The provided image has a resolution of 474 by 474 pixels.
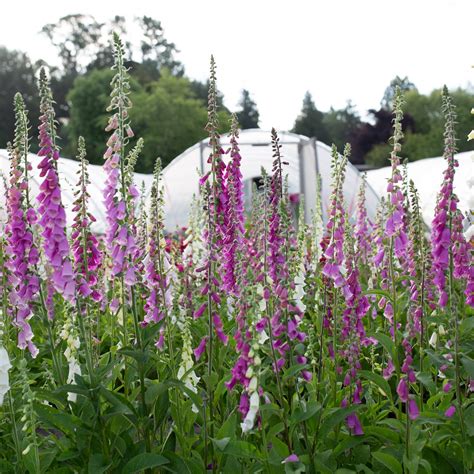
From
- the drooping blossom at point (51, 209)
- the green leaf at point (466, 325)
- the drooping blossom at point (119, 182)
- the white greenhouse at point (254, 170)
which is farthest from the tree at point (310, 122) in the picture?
the drooping blossom at point (51, 209)

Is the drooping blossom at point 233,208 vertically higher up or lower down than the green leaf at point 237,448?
higher up

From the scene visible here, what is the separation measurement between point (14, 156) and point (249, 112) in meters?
74.0

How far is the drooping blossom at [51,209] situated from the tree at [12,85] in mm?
54753

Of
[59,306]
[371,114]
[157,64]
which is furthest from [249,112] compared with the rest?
[59,306]

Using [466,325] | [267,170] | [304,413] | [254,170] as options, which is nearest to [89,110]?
[254,170]

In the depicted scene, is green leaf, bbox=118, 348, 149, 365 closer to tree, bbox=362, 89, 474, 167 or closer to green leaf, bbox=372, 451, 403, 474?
green leaf, bbox=372, 451, 403, 474

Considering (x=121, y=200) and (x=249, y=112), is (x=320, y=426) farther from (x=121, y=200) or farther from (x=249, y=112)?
(x=249, y=112)

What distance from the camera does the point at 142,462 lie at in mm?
2924

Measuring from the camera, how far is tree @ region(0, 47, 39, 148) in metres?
56.4

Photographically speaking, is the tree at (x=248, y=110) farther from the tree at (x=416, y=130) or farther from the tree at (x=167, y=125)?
the tree at (x=167, y=125)

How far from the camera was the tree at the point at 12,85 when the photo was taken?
56375mm

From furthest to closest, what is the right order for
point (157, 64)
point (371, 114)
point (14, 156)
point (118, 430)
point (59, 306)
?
point (157, 64), point (371, 114), point (59, 306), point (14, 156), point (118, 430)

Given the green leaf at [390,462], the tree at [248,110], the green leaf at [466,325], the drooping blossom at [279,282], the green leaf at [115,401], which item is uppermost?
the tree at [248,110]

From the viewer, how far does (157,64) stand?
70.7m
